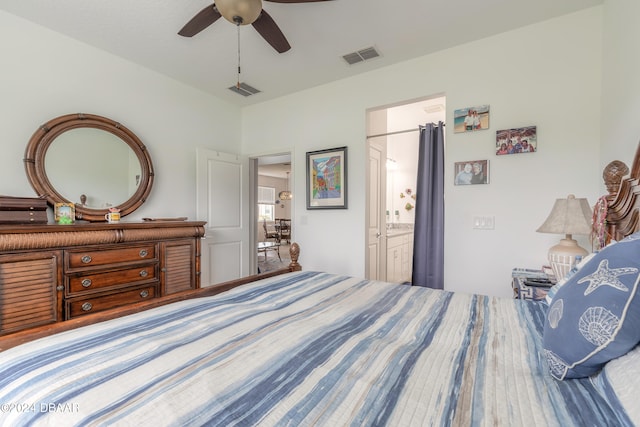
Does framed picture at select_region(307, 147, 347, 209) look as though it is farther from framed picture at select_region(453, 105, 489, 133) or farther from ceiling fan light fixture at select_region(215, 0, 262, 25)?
ceiling fan light fixture at select_region(215, 0, 262, 25)

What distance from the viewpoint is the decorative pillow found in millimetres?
624

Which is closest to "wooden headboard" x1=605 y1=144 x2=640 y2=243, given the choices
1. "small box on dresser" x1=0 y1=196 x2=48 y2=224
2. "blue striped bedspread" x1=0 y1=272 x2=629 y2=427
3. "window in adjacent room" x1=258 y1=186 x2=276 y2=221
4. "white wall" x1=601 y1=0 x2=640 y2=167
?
"white wall" x1=601 y1=0 x2=640 y2=167

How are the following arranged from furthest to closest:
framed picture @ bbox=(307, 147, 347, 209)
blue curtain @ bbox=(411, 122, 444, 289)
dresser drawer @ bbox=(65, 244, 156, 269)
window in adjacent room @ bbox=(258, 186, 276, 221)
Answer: window in adjacent room @ bbox=(258, 186, 276, 221) → framed picture @ bbox=(307, 147, 347, 209) → blue curtain @ bbox=(411, 122, 444, 289) → dresser drawer @ bbox=(65, 244, 156, 269)

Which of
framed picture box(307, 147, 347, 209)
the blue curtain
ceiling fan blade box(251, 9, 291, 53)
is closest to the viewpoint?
ceiling fan blade box(251, 9, 291, 53)

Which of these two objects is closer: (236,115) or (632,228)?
(632,228)

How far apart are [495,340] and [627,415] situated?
0.48 m

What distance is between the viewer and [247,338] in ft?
3.20

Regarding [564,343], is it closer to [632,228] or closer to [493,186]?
[632,228]

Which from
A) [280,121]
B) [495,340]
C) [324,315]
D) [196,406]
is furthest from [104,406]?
[280,121]

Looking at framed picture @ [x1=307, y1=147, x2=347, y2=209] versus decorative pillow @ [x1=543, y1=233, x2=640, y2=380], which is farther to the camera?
framed picture @ [x1=307, y1=147, x2=347, y2=209]

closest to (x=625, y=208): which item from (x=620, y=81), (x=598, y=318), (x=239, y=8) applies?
(x=620, y=81)

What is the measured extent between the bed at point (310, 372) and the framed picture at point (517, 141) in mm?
1721

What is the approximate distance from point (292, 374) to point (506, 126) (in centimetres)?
267

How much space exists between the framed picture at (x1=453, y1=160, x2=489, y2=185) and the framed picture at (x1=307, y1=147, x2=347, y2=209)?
3.91 feet
